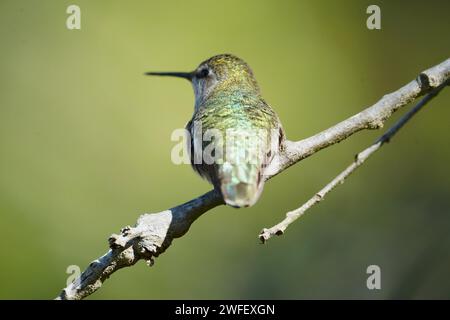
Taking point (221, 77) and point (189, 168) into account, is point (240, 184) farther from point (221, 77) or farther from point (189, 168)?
point (189, 168)

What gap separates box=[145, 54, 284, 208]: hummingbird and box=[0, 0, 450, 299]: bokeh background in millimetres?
1209

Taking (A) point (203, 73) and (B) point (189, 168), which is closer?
(A) point (203, 73)

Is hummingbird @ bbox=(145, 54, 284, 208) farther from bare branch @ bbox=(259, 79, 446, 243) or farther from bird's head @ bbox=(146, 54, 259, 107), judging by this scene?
bare branch @ bbox=(259, 79, 446, 243)

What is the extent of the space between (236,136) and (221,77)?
1.54m

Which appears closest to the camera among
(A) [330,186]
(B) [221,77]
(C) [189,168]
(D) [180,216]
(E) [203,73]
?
(D) [180,216]

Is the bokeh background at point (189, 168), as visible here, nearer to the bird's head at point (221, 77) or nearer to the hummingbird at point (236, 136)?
the bird's head at point (221, 77)

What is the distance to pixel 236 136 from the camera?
3725 millimetres

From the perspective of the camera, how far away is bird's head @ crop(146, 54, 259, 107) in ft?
16.3

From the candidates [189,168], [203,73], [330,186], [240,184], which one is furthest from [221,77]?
[330,186]

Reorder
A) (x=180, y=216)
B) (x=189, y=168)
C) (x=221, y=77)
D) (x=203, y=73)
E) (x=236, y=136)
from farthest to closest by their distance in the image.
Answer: (x=189, y=168)
(x=203, y=73)
(x=221, y=77)
(x=236, y=136)
(x=180, y=216)

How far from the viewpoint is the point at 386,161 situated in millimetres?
6055

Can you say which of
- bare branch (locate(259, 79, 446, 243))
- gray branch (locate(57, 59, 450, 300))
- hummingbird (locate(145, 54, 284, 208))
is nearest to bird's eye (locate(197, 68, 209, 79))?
hummingbird (locate(145, 54, 284, 208))
